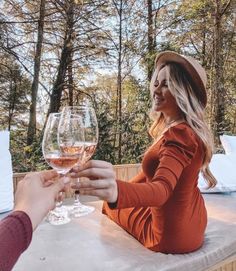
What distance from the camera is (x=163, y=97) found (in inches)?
Answer: 53.5

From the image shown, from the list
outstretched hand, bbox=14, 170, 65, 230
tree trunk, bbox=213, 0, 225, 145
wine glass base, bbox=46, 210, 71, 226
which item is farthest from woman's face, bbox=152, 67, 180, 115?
tree trunk, bbox=213, 0, 225, 145

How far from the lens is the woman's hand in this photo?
28.1 inches

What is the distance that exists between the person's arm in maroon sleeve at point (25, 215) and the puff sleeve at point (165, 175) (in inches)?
8.5

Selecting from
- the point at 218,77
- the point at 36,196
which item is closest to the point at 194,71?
the point at 36,196

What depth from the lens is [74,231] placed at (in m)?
1.42

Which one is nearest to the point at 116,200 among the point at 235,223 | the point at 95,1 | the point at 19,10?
the point at 235,223

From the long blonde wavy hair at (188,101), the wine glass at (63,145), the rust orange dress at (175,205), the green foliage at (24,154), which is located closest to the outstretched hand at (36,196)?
the wine glass at (63,145)

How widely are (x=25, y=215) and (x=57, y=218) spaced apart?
106 cm

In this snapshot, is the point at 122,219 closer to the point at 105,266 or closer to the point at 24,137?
the point at 105,266

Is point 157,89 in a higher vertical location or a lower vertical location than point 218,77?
lower

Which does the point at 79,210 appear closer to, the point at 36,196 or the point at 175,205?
the point at 175,205

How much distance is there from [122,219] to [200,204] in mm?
331

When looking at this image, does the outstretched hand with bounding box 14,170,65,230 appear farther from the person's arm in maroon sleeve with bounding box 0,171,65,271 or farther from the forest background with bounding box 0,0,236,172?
the forest background with bounding box 0,0,236,172

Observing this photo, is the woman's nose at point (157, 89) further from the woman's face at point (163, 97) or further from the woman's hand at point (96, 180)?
the woman's hand at point (96, 180)
